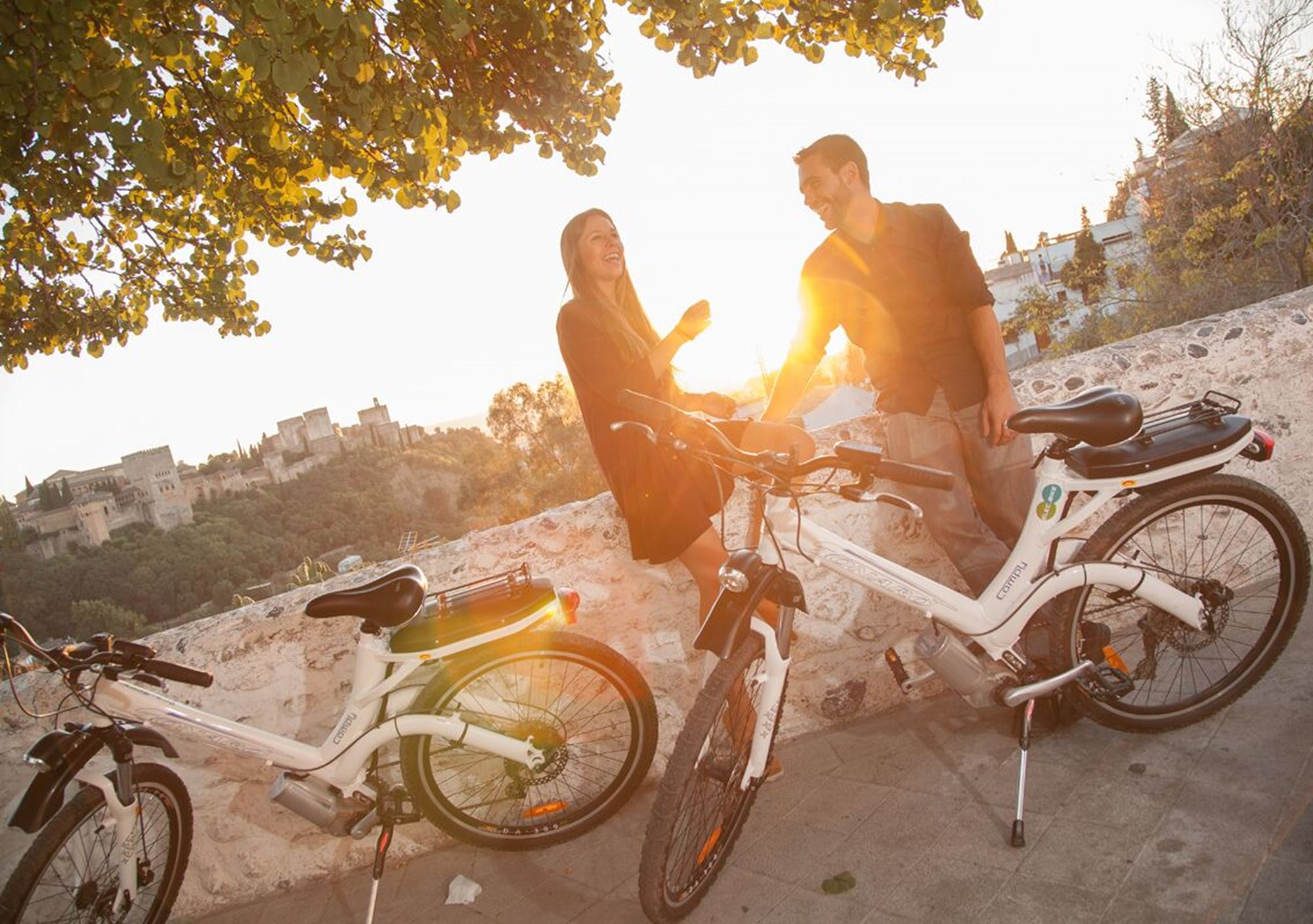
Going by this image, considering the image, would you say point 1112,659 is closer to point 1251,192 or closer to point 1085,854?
point 1085,854

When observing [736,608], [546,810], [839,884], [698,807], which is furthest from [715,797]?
[546,810]

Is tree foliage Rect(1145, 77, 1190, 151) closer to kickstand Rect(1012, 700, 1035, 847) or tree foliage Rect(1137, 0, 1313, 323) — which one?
tree foliage Rect(1137, 0, 1313, 323)

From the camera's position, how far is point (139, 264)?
600cm

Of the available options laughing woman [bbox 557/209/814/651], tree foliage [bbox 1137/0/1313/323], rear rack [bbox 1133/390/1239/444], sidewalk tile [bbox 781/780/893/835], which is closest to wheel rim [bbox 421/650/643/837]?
laughing woman [bbox 557/209/814/651]

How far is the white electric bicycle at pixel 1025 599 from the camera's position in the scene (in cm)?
201

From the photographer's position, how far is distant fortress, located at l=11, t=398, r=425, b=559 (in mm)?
34094

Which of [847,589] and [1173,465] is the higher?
[1173,465]

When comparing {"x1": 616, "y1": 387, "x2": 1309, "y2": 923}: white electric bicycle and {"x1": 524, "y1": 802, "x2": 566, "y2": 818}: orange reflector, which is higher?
{"x1": 616, "y1": 387, "x2": 1309, "y2": 923}: white electric bicycle

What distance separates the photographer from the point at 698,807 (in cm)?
211

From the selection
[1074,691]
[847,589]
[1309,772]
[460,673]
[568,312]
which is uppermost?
[568,312]

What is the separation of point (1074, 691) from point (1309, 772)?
1.96ft

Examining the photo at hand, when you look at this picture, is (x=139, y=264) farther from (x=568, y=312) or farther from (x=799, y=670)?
(x=799, y=670)

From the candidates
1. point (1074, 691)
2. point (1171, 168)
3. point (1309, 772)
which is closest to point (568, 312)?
→ point (1074, 691)

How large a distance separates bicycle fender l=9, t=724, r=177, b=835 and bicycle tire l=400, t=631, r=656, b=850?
3.09 feet
